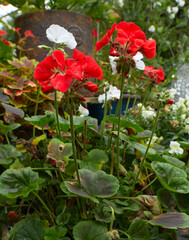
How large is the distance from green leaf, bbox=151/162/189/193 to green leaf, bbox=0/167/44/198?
0.32 metres

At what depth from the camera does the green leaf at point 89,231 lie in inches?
21.5

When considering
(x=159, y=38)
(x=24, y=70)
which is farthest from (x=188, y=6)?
(x=24, y=70)

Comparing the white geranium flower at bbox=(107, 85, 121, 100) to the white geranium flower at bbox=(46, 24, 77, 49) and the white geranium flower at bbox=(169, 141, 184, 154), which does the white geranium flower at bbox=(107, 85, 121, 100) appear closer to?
the white geranium flower at bbox=(169, 141, 184, 154)

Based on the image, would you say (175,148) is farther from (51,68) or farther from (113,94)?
(51,68)

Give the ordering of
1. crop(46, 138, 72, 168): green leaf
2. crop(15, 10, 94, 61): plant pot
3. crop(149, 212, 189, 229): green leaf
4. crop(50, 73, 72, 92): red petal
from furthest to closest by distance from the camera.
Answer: crop(15, 10, 94, 61): plant pot, crop(46, 138, 72, 168): green leaf, crop(149, 212, 189, 229): green leaf, crop(50, 73, 72, 92): red petal

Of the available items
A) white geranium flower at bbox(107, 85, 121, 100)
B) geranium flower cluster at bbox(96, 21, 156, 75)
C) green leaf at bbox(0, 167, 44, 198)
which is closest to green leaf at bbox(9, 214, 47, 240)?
green leaf at bbox(0, 167, 44, 198)

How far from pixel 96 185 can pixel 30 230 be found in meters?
0.20

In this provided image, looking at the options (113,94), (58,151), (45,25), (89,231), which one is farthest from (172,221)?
(45,25)

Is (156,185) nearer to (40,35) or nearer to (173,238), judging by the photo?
(173,238)

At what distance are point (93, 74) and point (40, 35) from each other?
1253mm

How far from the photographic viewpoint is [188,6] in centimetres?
412

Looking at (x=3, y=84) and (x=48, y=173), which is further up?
(x=3, y=84)

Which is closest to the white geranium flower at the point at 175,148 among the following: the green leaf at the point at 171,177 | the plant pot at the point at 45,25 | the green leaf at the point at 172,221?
the green leaf at the point at 171,177

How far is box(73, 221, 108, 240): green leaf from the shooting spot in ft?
1.79
